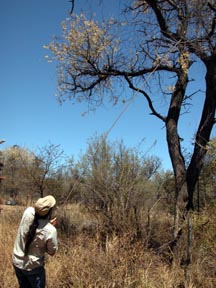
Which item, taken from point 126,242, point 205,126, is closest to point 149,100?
point 205,126

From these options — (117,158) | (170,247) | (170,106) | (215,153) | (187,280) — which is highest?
(170,106)

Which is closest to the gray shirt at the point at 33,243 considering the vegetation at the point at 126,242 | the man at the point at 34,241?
the man at the point at 34,241

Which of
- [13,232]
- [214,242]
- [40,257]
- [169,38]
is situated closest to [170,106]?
[169,38]

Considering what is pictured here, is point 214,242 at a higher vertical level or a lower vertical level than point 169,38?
lower

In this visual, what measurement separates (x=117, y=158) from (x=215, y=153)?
6.36 m

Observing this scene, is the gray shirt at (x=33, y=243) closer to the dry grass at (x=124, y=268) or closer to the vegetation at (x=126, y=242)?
the vegetation at (x=126, y=242)

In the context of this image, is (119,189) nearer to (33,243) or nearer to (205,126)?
(205,126)

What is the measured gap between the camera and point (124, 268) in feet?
19.5

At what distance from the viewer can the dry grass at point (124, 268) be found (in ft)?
19.3

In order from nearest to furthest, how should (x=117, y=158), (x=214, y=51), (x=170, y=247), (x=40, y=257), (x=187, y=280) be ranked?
1. (x=40, y=257)
2. (x=187, y=280)
3. (x=170, y=247)
4. (x=214, y=51)
5. (x=117, y=158)

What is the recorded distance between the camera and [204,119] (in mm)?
9664

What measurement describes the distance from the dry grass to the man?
1.51 meters

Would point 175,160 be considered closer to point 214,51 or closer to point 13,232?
point 214,51

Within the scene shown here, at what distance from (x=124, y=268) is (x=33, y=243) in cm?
200
